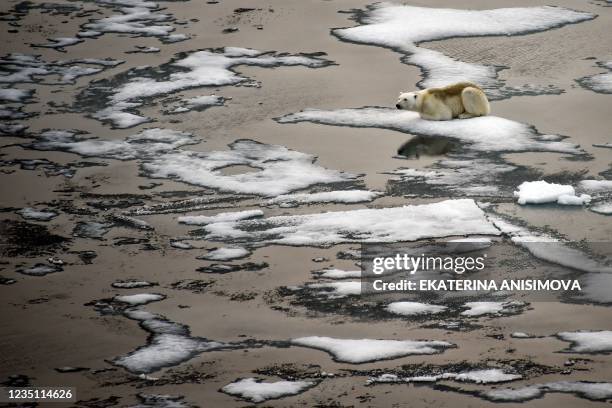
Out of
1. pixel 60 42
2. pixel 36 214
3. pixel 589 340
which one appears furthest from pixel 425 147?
pixel 60 42

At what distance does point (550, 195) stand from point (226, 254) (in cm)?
265

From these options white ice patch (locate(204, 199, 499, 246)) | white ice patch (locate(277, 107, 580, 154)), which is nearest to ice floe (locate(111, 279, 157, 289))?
white ice patch (locate(204, 199, 499, 246))

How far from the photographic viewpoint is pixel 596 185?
9.36 metres

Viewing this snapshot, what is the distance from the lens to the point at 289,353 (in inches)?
270

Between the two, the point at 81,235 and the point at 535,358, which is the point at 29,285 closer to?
the point at 81,235

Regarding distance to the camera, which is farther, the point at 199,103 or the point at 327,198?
the point at 199,103

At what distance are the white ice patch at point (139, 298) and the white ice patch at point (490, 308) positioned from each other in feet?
6.75

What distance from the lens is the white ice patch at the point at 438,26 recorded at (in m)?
12.9

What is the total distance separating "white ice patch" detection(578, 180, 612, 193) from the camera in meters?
9.28

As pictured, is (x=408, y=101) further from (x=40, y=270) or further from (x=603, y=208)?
(x=40, y=270)

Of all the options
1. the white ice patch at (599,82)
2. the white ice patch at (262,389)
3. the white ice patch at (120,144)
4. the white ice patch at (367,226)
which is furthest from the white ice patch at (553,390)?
the white ice patch at (599,82)

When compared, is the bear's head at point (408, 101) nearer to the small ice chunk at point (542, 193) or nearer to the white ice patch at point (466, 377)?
the small ice chunk at point (542, 193)

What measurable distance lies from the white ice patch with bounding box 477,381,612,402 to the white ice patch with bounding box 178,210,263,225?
3307mm

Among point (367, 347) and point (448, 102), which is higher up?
point (448, 102)
